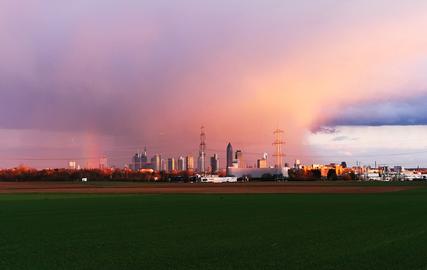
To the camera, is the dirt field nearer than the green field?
No

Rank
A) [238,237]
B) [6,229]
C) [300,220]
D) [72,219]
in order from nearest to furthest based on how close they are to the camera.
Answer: [238,237] < [6,229] < [300,220] < [72,219]

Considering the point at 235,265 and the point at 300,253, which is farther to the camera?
the point at 300,253

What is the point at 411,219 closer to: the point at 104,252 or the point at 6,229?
the point at 104,252

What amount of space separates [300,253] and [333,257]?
1.44 metres

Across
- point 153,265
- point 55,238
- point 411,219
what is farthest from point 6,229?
point 411,219

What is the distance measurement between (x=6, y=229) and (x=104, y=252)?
1287 centimetres

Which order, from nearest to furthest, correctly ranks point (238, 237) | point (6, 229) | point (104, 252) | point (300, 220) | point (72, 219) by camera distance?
point (104, 252) → point (238, 237) → point (6, 229) → point (300, 220) → point (72, 219)

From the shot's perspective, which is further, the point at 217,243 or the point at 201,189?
the point at 201,189

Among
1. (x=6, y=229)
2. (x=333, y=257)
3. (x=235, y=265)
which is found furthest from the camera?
(x=6, y=229)

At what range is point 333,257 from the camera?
19562mm

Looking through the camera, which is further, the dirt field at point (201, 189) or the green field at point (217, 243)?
the dirt field at point (201, 189)

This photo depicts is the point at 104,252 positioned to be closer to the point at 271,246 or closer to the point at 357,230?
the point at 271,246

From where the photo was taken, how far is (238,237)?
2592 cm

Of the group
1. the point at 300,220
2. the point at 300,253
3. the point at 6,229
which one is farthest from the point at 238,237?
the point at 6,229
